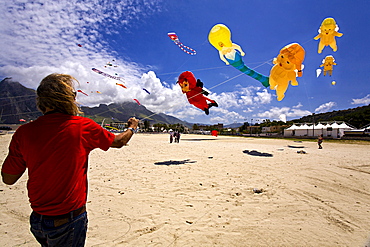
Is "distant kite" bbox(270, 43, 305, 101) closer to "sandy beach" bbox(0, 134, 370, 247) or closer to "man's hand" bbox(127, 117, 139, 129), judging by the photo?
"sandy beach" bbox(0, 134, 370, 247)

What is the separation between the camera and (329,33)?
27.8ft

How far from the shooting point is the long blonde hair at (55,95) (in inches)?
58.0

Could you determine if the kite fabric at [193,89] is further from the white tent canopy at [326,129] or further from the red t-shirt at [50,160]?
the white tent canopy at [326,129]

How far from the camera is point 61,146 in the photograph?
4.56ft

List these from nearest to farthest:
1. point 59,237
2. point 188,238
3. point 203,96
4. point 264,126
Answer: point 59,237 → point 188,238 → point 203,96 → point 264,126

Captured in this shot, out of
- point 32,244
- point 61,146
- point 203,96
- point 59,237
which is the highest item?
point 203,96

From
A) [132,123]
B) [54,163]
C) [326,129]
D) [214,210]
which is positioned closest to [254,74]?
[214,210]

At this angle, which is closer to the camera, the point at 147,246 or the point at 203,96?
the point at 147,246

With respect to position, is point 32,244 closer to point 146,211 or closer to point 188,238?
point 146,211

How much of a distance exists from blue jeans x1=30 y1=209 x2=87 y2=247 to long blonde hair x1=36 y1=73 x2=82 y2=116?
0.85 metres

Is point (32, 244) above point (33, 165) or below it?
below

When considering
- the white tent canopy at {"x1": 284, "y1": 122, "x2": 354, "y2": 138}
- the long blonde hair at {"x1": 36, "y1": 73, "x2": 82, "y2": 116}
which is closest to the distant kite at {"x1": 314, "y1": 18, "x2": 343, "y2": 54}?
the long blonde hair at {"x1": 36, "y1": 73, "x2": 82, "y2": 116}

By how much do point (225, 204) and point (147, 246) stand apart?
2.18 metres

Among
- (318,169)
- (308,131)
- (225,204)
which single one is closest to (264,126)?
(308,131)
